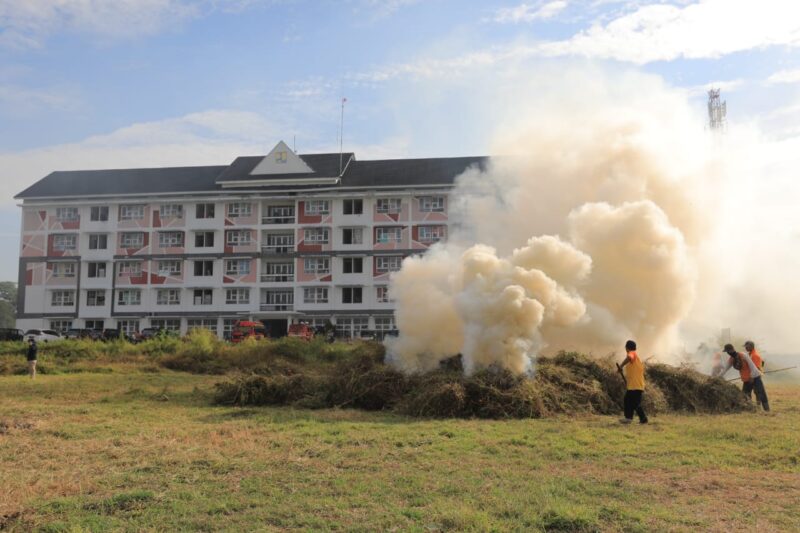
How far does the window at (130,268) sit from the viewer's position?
67.5 m

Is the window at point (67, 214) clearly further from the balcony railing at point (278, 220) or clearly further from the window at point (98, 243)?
the balcony railing at point (278, 220)

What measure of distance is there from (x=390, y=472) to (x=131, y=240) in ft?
212

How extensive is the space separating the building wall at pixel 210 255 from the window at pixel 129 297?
10cm

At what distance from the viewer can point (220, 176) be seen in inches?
2689

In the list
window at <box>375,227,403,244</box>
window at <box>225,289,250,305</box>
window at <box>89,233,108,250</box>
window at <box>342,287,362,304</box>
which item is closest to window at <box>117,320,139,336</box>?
window at <box>89,233,108,250</box>

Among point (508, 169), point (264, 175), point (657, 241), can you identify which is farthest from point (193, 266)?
point (657, 241)

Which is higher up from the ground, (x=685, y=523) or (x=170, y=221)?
(x=170, y=221)

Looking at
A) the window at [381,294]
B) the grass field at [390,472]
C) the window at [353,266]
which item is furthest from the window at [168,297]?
the grass field at [390,472]

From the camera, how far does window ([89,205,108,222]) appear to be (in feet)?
224

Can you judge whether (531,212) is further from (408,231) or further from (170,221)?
(170,221)

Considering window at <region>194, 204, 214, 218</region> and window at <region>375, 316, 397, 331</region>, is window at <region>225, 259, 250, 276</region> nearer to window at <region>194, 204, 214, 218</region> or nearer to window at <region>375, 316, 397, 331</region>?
window at <region>194, 204, 214, 218</region>

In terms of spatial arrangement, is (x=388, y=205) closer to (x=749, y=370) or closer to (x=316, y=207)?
(x=316, y=207)

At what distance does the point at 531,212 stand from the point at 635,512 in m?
19.5

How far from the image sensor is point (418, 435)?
13266mm
